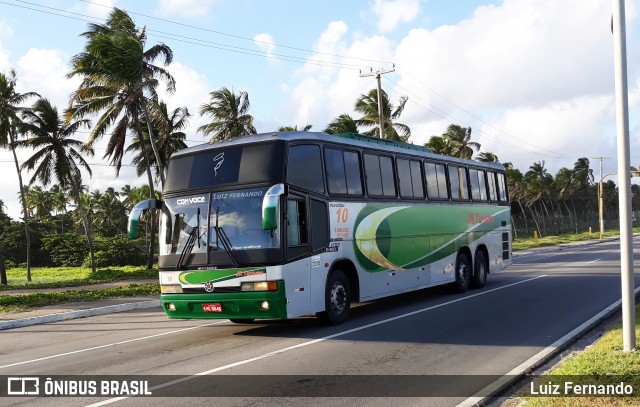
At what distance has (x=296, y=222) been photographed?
1099 cm

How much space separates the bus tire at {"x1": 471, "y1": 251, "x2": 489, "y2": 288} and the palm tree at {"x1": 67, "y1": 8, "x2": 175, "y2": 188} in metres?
17.5

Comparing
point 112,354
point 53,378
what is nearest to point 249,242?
point 112,354

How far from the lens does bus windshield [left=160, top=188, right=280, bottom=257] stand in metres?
10.5

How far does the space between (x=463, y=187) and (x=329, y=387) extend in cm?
1180

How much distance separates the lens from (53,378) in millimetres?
8312

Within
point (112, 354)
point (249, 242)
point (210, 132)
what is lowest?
point (112, 354)

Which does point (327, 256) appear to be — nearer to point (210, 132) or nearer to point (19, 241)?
point (210, 132)

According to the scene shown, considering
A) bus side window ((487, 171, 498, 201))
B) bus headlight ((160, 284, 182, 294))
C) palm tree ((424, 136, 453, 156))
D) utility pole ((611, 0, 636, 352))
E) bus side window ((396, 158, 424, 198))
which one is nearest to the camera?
utility pole ((611, 0, 636, 352))

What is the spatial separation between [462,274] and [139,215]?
9.68 metres

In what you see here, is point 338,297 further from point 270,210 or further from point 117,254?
point 117,254

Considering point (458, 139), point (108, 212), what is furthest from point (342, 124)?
point (108, 212)

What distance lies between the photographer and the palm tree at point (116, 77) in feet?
97.3

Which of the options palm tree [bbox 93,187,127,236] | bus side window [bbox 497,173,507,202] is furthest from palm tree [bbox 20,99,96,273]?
palm tree [bbox 93,187,127,236]

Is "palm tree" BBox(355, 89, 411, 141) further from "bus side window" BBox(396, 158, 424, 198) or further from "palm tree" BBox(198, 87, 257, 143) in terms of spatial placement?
"bus side window" BBox(396, 158, 424, 198)
